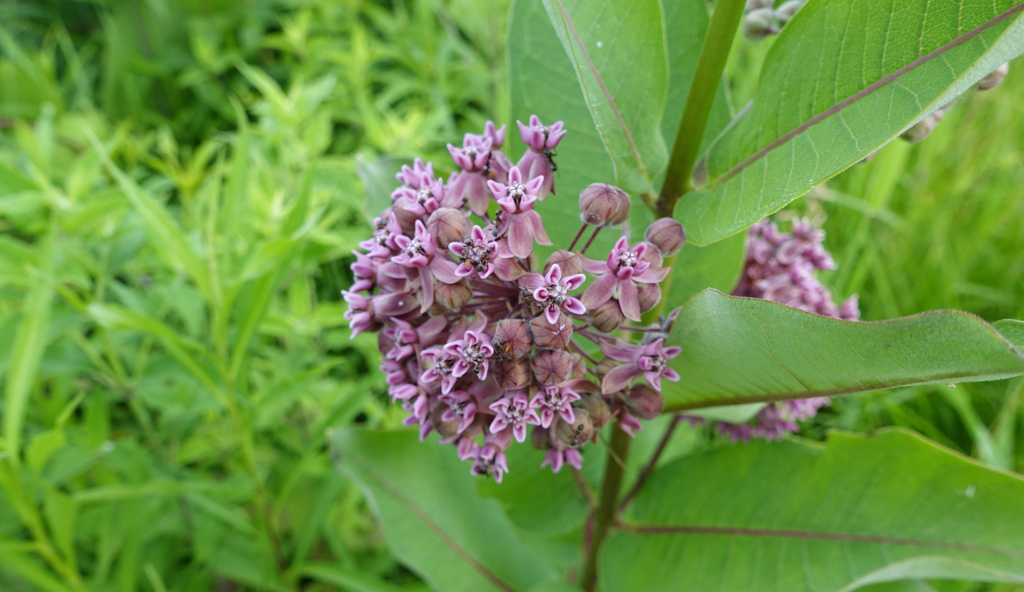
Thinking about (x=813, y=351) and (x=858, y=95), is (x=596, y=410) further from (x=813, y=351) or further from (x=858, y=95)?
(x=858, y=95)

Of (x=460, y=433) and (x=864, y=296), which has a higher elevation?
(x=460, y=433)

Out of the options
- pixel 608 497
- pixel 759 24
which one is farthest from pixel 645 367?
pixel 759 24

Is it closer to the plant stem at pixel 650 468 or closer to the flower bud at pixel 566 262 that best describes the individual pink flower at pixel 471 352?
the flower bud at pixel 566 262

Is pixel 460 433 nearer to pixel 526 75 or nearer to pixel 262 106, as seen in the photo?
pixel 526 75

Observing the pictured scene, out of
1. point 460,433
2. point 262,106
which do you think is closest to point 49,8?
point 262,106

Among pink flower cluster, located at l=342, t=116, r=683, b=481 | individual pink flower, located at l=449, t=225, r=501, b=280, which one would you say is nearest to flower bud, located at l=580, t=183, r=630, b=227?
pink flower cluster, located at l=342, t=116, r=683, b=481

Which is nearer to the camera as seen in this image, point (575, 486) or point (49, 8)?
point (575, 486)
